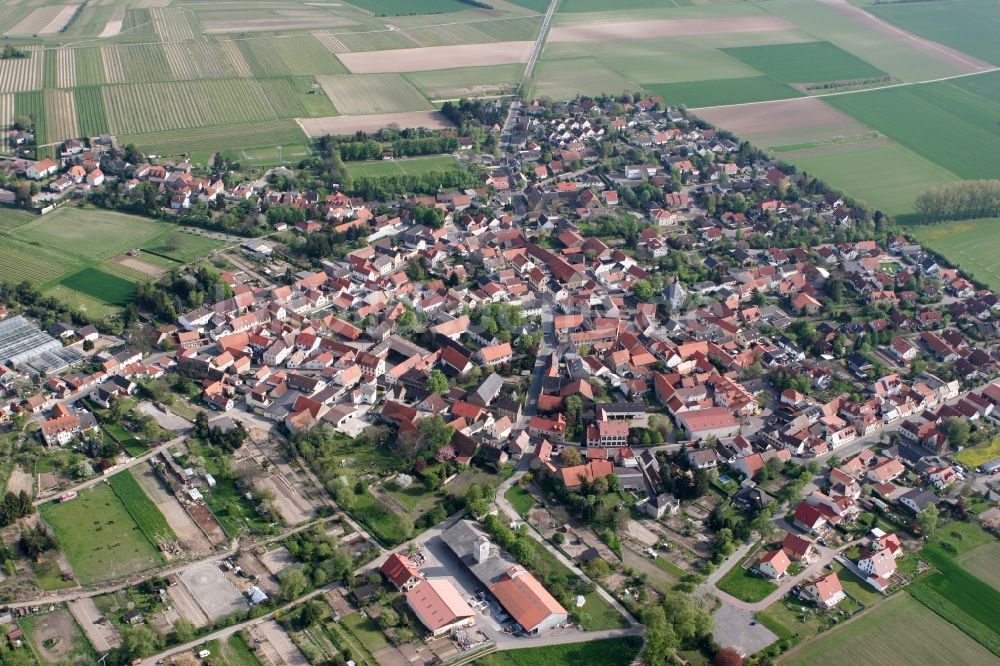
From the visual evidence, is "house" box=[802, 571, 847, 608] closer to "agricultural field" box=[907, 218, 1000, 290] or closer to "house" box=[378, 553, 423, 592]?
"house" box=[378, 553, 423, 592]

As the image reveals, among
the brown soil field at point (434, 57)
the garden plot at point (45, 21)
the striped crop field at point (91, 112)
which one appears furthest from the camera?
the garden plot at point (45, 21)

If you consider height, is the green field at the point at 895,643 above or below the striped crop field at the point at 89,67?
below

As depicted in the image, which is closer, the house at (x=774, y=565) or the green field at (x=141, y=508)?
the house at (x=774, y=565)

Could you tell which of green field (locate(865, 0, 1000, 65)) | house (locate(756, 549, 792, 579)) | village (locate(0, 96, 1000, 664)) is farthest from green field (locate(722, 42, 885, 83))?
house (locate(756, 549, 792, 579))

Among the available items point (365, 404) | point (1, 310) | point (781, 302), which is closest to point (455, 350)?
point (365, 404)

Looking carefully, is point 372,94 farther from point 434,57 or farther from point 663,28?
point 663,28

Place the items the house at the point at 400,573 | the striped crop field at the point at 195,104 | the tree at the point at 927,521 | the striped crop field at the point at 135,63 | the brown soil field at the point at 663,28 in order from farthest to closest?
1. the brown soil field at the point at 663,28
2. the striped crop field at the point at 135,63
3. the striped crop field at the point at 195,104
4. the tree at the point at 927,521
5. the house at the point at 400,573

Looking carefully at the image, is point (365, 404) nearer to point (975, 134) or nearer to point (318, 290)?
point (318, 290)

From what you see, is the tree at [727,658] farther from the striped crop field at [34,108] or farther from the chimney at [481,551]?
the striped crop field at [34,108]

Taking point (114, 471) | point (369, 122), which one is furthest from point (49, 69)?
point (114, 471)

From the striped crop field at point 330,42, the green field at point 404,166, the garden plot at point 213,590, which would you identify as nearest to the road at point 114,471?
the garden plot at point 213,590
